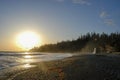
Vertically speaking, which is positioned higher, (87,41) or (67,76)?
(87,41)

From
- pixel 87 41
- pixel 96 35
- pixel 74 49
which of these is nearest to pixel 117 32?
pixel 96 35

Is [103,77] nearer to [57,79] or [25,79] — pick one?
[57,79]

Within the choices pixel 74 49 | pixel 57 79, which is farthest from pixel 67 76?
pixel 74 49

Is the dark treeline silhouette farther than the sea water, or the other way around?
the dark treeline silhouette

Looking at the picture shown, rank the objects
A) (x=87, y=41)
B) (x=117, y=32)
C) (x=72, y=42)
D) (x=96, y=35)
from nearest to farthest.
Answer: (x=117, y=32)
(x=96, y=35)
(x=87, y=41)
(x=72, y=42)

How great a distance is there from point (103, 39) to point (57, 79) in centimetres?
11537

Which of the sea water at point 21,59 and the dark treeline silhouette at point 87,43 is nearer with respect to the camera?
the sea water at point 21,59

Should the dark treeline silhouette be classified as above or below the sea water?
above

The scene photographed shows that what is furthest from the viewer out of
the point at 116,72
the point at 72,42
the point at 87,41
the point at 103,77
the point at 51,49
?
the point at 51,49

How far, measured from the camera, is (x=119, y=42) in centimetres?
10125

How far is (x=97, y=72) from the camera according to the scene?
17641 millimetres

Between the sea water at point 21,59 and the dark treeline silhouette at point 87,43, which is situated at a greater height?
the dark treeline silhouette at point 87,43

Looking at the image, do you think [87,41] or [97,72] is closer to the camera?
[97,72]

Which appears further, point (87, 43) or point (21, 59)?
point (87, 43)
